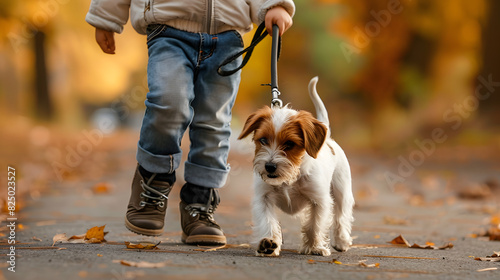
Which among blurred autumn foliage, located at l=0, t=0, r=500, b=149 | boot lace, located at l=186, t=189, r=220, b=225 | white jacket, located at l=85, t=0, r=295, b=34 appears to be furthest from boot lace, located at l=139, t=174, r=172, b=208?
blurred autumn foliage, located at l=0, t=0, r=500, b=149

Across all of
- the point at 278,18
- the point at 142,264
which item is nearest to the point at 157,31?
the point at 278,18

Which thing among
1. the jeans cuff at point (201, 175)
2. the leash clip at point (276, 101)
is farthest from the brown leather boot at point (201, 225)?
the leash clip at point (276, 101)

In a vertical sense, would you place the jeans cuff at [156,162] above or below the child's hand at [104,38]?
below

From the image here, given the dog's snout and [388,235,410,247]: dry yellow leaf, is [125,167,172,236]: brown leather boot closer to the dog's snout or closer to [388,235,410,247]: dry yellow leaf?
the dog's snout

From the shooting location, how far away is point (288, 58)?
26.7 m

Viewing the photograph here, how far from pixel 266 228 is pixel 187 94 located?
1031 mm

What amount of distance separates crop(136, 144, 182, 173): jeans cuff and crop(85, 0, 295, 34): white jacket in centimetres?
90

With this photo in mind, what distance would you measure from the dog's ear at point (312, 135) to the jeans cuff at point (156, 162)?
959 millimetres

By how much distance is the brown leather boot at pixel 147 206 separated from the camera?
401 cm

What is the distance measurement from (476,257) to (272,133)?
5.39ft

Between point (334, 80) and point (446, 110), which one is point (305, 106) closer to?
point (334, 80)

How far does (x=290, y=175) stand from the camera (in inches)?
147

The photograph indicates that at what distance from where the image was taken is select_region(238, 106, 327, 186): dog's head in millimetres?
3701

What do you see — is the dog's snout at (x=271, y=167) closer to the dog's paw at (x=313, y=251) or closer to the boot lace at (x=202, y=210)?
the dog's paw at (x=313, y=251)
